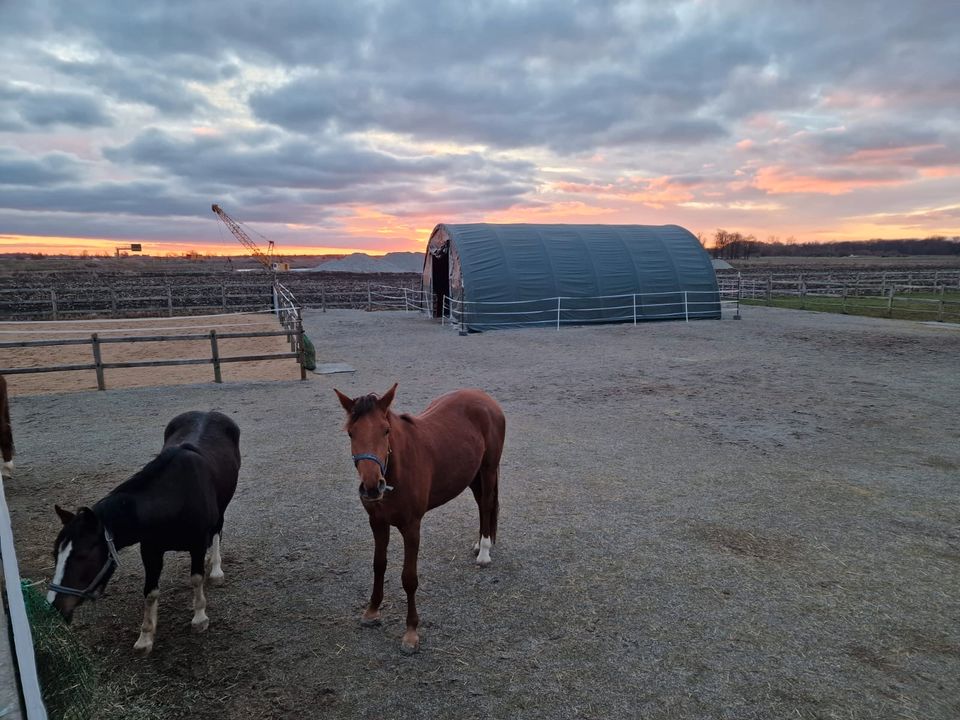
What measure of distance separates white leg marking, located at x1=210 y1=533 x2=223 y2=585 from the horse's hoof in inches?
65.9

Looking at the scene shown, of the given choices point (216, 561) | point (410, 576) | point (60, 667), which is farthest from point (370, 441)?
point (216, 561)

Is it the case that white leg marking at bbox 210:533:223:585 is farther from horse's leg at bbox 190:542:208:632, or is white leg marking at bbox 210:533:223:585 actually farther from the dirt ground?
horse's leg at bbox 190:542:208:632

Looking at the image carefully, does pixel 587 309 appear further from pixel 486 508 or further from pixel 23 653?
pixel 23 653

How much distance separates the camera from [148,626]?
358 centimetres

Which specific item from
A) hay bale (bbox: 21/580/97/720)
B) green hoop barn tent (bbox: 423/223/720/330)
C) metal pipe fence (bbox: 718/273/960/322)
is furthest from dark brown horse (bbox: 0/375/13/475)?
metal pipe fence (bbox: 718/273/960/322)

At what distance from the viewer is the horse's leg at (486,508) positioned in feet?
15.1

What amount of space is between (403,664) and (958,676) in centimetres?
326

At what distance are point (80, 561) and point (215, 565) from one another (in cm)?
144

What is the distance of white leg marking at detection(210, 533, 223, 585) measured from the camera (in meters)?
4.33

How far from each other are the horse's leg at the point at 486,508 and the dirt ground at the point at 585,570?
0.45 ft

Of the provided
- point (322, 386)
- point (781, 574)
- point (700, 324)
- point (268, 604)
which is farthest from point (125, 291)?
point (781, 574)

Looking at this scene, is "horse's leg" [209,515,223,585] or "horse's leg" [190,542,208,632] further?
"horse's leg" [209,515,223,585]

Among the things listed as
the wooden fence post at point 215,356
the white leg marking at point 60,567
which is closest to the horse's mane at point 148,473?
the white leg marking at point 60,567

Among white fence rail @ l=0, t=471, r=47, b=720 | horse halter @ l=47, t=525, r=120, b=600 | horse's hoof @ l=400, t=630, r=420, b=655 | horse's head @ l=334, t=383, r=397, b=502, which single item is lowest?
horse's hoof @ l=400, t=630, r=420, b=655
